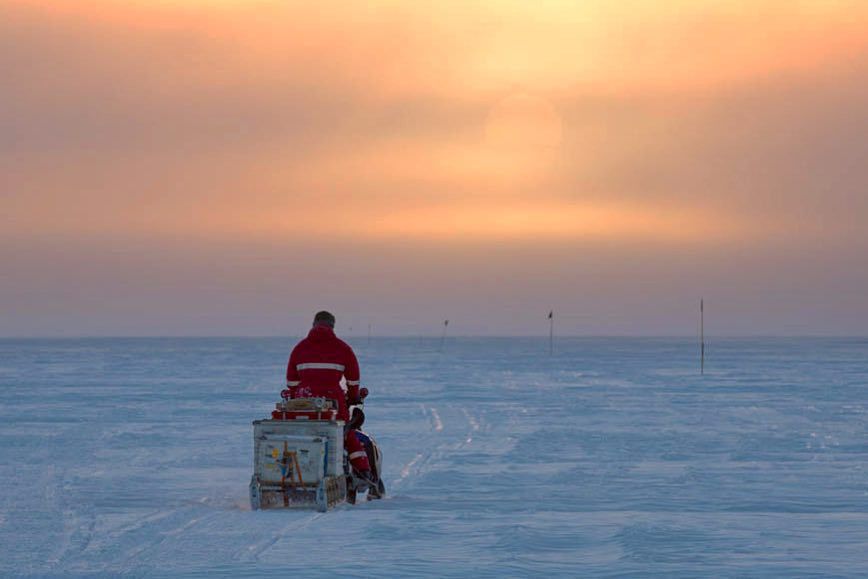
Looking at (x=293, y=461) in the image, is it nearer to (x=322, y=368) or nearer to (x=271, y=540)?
(x=322, y=368)

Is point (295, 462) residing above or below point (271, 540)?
above

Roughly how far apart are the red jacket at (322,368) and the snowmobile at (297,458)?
0.29 meters

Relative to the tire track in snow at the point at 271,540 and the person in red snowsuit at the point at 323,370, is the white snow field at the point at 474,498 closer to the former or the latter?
the tire track in snow at the point at 271,540

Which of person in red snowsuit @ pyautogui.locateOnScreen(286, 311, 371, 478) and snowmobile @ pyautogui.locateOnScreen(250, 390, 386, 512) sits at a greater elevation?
person in red snowsuit @ pyautogui.locateOnScreen(286, 311, 371, 478)

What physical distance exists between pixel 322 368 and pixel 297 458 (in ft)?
2.93

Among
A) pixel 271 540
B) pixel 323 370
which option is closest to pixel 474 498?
pixel 323 370

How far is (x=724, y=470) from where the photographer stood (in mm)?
14727

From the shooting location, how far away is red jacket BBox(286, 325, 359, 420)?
11.6m

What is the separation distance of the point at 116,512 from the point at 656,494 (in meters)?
4.87

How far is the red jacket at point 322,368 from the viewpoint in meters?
11.6

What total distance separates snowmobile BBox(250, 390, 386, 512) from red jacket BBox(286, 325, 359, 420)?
0.95 ft

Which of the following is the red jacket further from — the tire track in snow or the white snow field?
the tire track in snow

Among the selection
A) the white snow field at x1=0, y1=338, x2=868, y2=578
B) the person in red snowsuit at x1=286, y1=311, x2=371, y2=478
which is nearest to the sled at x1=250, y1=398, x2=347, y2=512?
the white snow field at x1=0, y1=338, x2=868, y2=578

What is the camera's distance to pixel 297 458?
36.6ft
